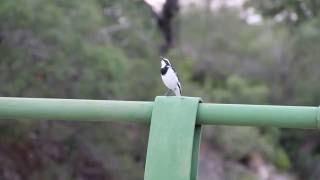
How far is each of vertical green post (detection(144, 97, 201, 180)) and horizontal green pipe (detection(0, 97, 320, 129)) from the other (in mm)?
42

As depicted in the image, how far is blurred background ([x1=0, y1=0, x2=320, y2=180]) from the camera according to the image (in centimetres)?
1005

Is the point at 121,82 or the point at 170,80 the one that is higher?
the point at 121,82

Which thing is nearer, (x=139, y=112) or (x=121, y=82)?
(x=139, y=112)

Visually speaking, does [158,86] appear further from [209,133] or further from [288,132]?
[288,132]

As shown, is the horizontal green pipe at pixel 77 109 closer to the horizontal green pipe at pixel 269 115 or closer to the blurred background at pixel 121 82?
the horizontal green pipe at pixel 269 115

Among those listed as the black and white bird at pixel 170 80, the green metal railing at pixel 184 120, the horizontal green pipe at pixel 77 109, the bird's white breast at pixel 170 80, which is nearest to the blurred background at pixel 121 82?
the black and white bird at pixel 170 80

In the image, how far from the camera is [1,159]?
10555 mm

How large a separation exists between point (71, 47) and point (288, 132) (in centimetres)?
1178

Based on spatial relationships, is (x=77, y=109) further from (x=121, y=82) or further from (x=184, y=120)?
(x=121, y=82)

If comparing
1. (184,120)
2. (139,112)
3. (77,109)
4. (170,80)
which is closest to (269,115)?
(184,120)

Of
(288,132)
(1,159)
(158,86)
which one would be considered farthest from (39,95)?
(288,132)

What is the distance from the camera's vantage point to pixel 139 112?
212cm

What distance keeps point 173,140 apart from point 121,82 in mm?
9620

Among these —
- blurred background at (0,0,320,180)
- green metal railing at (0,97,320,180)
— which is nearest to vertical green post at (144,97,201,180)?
green metal railing at (0,97,320,180)
